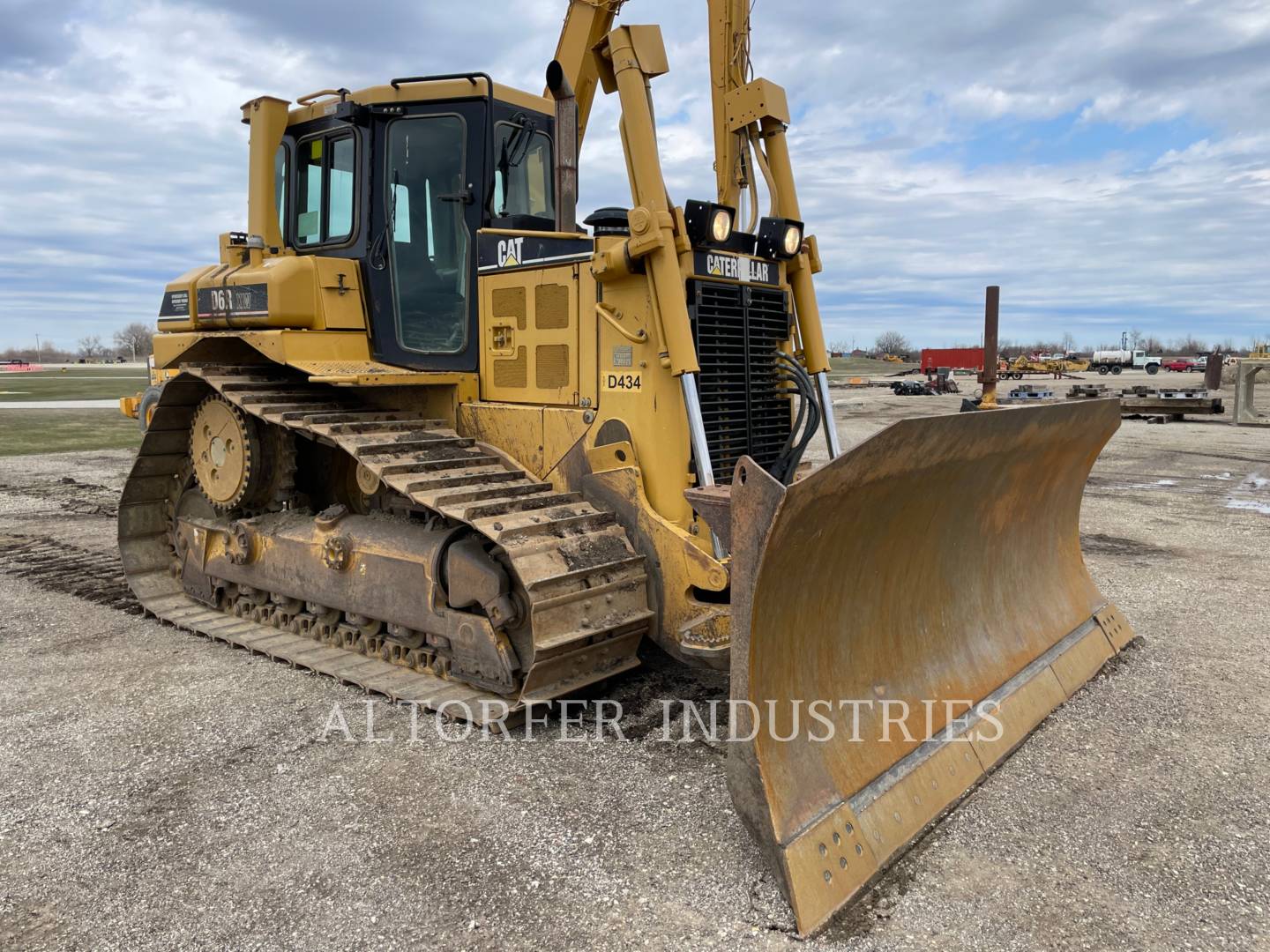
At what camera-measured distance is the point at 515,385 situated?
18.1ft

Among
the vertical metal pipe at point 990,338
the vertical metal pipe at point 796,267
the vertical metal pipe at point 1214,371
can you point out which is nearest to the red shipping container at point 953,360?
the vertical metal pipe at point 1214,371

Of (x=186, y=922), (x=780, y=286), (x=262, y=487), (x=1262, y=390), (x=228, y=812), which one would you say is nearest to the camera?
(x=186, y=922)

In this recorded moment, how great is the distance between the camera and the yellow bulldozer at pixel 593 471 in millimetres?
3504

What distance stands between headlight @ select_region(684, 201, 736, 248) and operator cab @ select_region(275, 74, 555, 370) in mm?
1132

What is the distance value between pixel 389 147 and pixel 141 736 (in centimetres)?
362

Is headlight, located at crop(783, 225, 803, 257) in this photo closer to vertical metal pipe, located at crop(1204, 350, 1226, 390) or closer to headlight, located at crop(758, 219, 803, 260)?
headlight, located at crop(758, 219, 803, 260)

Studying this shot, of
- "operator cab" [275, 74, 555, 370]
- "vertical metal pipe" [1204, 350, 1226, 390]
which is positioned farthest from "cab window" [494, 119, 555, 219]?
"vertical metal pipe" [1204, 350, 1226, 390]

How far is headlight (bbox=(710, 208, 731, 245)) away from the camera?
15.5 ft

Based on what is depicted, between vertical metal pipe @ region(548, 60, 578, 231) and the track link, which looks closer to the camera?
the track link

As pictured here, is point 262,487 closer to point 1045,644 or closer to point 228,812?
point 228,812

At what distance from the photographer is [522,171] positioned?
589cm

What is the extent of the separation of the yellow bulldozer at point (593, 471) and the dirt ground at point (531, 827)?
23 centimetres

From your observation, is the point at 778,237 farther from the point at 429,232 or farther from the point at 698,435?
the point at 429,232

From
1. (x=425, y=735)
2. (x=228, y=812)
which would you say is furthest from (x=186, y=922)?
(x=425, y=735)
